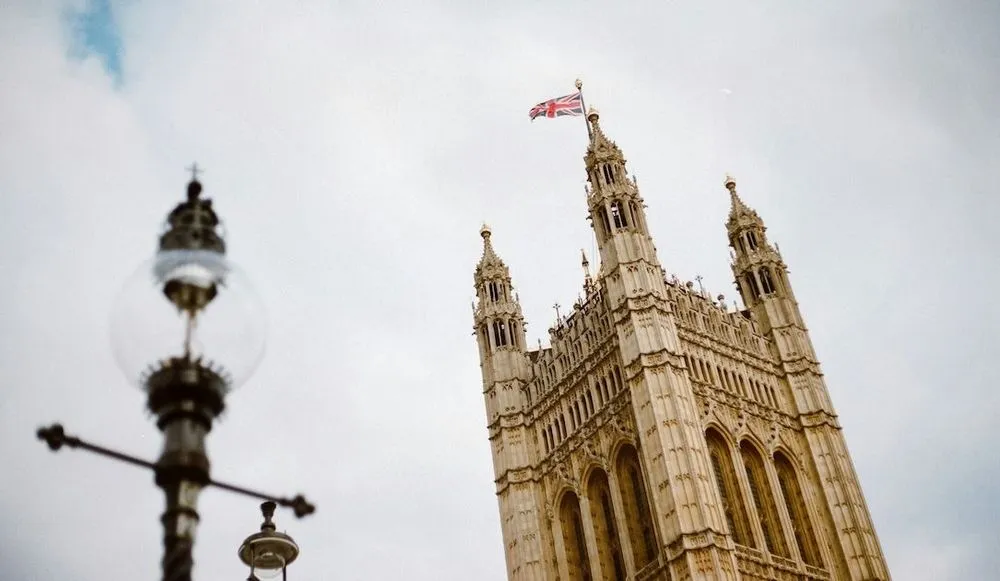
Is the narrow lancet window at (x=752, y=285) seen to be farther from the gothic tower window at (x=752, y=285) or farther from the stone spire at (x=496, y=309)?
the stone spire at (x=496, y=309)

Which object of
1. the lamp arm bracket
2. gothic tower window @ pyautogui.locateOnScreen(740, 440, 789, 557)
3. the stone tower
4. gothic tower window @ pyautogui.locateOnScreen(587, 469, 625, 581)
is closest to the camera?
the lamp arm bracket

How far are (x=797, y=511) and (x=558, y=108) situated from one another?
21.2 m

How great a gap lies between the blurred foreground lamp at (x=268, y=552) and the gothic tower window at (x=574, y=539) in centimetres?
2863

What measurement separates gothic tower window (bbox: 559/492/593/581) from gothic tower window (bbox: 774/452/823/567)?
7861 millimetres

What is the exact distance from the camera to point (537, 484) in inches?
1711

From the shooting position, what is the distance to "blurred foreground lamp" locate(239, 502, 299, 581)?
12133 millimetres

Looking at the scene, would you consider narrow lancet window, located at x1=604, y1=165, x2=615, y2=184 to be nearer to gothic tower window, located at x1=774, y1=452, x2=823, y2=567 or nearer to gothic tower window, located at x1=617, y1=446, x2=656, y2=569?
gothic tower window, located at x1=617, y1=446, x2=656, y2=569

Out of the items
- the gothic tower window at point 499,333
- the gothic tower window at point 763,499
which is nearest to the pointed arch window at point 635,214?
the gothic tower window at point 499,333

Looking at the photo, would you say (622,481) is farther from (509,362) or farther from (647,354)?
(509,362)

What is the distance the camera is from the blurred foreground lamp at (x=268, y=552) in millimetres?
12133

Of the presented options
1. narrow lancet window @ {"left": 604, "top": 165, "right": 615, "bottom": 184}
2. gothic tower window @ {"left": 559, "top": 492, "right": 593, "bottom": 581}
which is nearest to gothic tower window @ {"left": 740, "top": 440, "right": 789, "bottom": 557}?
gothic tower window @ {"left": 559, "top": 492, "right": 593, "bottom": 581}

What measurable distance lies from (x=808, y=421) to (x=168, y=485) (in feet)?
135

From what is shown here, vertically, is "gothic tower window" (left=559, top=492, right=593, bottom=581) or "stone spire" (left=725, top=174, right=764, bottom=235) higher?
"stone spire" (left=725, top=174, right=764, bottom=235)

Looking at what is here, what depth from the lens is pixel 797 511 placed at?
41031 millimetres
